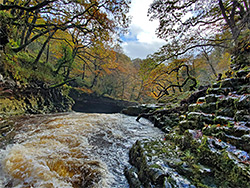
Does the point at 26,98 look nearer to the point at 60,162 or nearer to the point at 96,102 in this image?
the point at 60,162

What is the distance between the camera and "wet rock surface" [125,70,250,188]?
1.54 m

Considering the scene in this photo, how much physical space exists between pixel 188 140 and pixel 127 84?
22.3 meters

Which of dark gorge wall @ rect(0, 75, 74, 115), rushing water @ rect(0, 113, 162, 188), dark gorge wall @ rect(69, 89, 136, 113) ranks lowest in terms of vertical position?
dark gorge wall @ rect(69, 89, 136, 113)

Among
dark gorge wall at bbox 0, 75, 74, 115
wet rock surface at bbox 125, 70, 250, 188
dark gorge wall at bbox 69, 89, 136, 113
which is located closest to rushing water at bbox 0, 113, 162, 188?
wet rock surface at bbox 125, 70, 250, 188

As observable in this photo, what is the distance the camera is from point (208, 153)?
6.27 ft

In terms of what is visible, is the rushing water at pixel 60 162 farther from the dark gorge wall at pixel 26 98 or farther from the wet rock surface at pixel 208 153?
the dark gorge wall at pixel 26 98

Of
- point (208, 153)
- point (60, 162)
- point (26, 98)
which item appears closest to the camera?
point (208, 153)

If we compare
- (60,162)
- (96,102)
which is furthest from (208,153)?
(96,102)

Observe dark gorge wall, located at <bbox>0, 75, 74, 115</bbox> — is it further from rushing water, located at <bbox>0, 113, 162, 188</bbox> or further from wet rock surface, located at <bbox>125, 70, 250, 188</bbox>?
wet rock surface, located at <bbox>125, 70, 250, 188</bbox>

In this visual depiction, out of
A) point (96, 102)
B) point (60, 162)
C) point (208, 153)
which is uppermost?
point (208, 153)

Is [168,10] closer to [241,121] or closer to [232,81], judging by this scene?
[232,81]

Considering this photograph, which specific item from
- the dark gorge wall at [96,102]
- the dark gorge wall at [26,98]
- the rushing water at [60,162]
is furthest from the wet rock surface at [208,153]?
the dark gorge wall at [96,102]

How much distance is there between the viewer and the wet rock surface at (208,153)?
1537 mm

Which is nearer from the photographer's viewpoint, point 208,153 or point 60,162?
point 208,153
